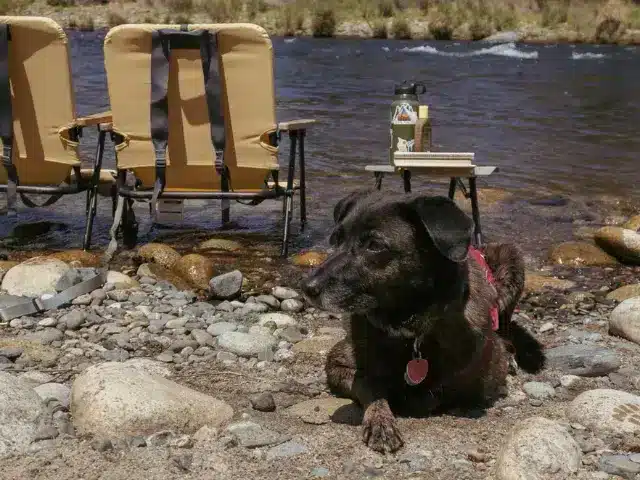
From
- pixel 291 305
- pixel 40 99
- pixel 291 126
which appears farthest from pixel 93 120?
pixel 291 305

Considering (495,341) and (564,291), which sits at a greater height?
(495,341)

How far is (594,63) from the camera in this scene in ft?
95.8

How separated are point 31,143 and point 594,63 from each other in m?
25.5

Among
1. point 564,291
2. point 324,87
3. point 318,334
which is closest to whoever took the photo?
point 318,334

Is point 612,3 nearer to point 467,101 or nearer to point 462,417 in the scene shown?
point 467,101

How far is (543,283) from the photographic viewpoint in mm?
6336

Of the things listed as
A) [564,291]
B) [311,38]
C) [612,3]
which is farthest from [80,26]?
[564,291]

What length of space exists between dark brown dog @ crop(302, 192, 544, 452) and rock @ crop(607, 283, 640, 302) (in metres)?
2.37

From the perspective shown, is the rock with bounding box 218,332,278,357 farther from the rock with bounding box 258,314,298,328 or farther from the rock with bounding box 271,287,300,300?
the rock with bounding box 271,287,300,300

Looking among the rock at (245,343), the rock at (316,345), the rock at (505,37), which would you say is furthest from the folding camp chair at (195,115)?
the rock at (505,37)

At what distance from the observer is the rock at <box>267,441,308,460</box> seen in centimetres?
331

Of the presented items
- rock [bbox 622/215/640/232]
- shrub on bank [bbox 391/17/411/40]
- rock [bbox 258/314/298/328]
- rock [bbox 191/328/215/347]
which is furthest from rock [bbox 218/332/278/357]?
shrub on bank [bbox 391/17/411/40]

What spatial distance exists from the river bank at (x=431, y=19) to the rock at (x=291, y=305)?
39155 mm

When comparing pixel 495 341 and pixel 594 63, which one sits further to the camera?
pixel 594 63
